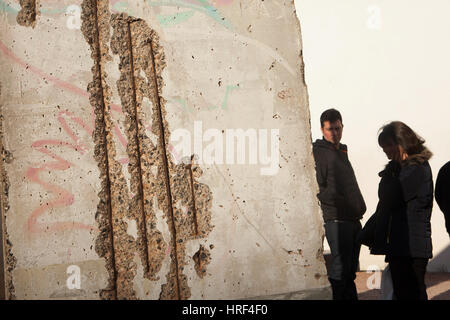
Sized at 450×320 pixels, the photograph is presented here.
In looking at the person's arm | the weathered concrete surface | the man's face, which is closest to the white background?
the man's face

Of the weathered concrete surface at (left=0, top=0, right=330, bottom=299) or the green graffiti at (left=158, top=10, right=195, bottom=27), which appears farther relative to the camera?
the green graffiti at (left=158, top=10, right=195, bottom=27)

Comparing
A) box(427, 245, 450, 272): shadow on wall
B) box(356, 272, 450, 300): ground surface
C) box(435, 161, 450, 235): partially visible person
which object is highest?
box(435, 161, 450, 235): partially visible person

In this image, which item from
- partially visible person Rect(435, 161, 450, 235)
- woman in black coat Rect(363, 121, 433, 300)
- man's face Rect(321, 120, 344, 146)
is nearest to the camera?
woman in black coat Rect(363, 121, 433, 300)

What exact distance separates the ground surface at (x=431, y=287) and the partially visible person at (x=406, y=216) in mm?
1719

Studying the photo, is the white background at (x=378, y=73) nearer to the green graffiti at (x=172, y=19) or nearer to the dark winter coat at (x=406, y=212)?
the dark winter coat at (x=406, y=212)

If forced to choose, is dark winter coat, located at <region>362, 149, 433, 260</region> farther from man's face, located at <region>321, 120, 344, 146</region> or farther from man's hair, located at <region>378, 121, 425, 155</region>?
man's face, located at <region>321, 120, 344, 146</region>

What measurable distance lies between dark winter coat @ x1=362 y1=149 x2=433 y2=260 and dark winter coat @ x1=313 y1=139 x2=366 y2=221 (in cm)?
66

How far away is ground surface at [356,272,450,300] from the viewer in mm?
4988

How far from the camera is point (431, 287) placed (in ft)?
17.7

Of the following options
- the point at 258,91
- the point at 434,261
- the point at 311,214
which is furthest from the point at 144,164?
the point at 434,261

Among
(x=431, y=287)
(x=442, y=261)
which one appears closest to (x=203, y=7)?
(x=431, y=287)

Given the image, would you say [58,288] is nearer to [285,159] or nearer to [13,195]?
[13,195]

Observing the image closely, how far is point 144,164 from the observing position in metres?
2.94

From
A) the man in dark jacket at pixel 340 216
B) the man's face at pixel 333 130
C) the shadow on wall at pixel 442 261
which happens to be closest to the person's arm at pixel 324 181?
the man in dark jacket at pixel 340 216
